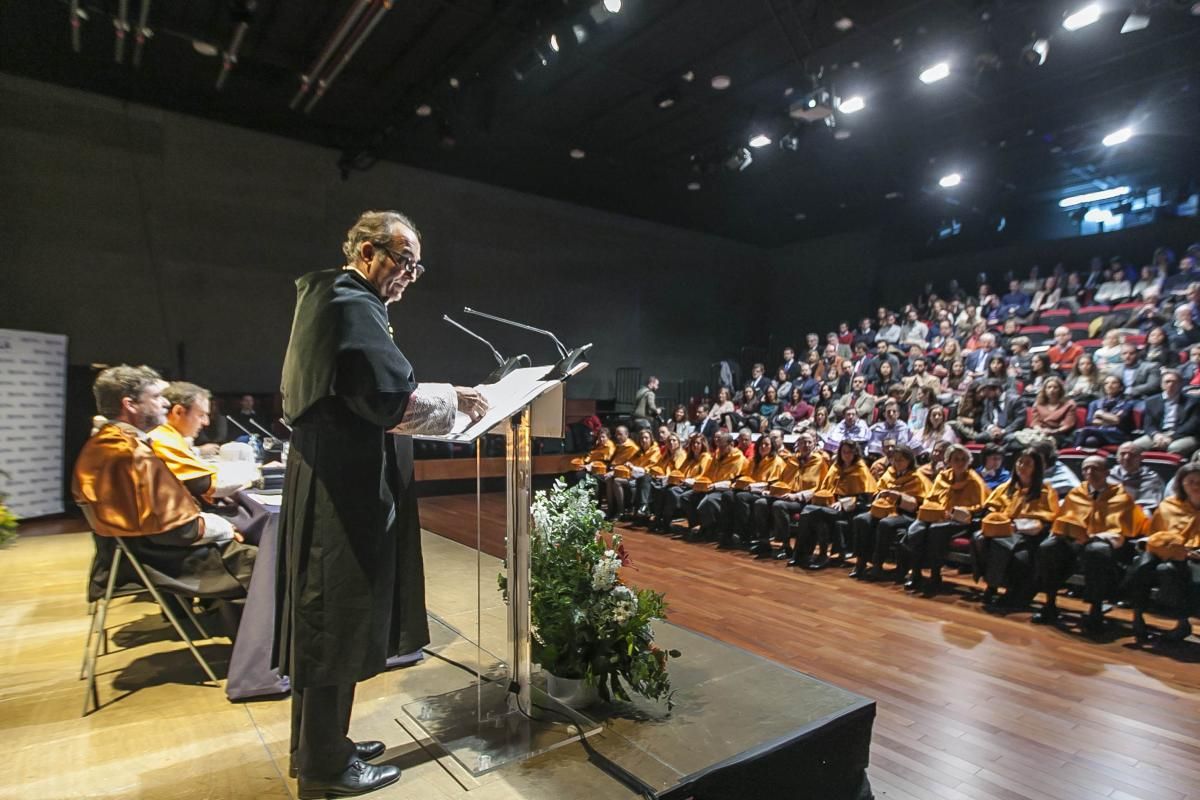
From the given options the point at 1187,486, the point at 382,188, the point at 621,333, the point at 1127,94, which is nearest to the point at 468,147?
the point at 382,188

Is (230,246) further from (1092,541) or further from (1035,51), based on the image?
(1092,541)

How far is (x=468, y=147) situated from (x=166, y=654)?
25.1 feet

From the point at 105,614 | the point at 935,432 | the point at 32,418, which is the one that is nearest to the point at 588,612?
the point at 105,614

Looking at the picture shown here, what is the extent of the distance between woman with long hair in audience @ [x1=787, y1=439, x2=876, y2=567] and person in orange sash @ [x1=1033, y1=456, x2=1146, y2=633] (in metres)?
1.38

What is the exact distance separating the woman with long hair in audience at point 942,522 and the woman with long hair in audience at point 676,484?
235cm

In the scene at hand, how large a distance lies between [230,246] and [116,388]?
682 cm

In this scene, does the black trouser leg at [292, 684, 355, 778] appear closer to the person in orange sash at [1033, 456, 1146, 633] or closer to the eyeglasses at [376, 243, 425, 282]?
the eyeglasses at [376, 243, 425, 282]

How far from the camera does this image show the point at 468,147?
9.02m

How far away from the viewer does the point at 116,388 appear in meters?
2.69

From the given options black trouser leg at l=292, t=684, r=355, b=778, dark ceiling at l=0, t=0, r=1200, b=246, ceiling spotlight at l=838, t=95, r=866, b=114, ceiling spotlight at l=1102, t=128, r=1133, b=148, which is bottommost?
black trouser leg at l=292, t=684, r=355, b=778

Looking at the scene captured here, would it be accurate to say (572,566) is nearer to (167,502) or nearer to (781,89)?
(167,502)

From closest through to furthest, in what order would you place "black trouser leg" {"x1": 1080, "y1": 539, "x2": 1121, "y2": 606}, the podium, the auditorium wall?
1. the podium
2. "black trouser leg" {"x1": 1080, "y1": 539, "x2": 1121, "y2": 606}
3. the auditorium wall

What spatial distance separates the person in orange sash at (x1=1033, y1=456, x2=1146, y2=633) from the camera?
12.5 ft

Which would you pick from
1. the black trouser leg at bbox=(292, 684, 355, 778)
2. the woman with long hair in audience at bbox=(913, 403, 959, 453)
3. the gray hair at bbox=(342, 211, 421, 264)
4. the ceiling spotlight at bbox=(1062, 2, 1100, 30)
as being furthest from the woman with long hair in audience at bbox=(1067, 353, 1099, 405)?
the black trouser leg at bbox=(292, 684, 355, 778)
